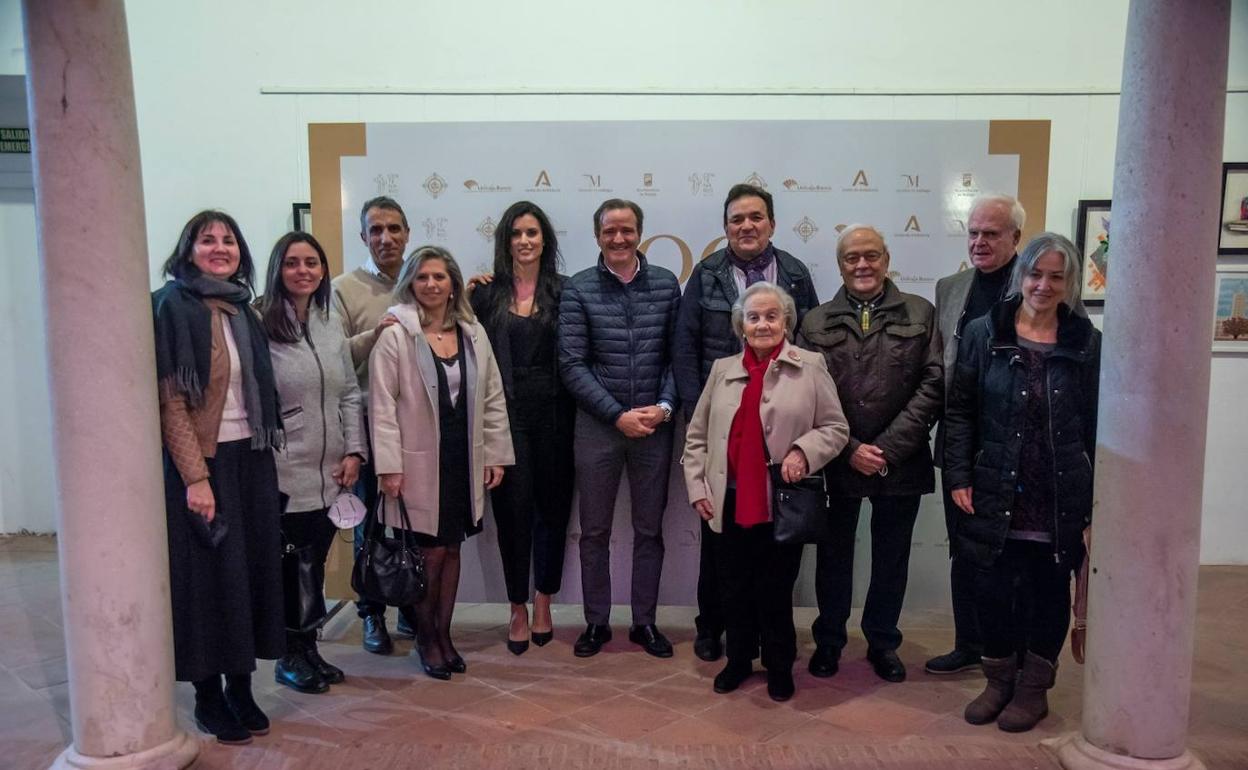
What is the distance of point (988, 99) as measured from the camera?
14.1 feet

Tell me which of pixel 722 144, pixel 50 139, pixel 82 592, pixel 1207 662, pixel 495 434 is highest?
pixel 722 144

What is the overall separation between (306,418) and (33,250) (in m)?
4.04

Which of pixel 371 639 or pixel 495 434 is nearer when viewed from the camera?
pixel 495 434

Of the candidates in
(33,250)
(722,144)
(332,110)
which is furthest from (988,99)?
(33,250)

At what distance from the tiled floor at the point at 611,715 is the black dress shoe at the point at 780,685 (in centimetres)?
4

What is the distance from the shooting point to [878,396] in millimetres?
3283

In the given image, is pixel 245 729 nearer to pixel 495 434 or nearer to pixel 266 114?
pixel 495 434

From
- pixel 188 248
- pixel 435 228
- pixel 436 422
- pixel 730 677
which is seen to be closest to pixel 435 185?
pixel 435 228

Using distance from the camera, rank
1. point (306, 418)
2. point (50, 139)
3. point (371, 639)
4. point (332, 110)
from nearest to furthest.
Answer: point (50, 139)
point (306, 418)
point (371, 639)
point (332, 110)

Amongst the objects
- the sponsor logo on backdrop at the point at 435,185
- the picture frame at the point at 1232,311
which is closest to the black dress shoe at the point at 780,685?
the sponsor logo on backdrop at the point at 435,185

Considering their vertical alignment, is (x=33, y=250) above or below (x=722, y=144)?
below

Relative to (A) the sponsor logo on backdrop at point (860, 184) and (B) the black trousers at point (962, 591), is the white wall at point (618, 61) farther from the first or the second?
(B) the black trousers at point (962, 591)

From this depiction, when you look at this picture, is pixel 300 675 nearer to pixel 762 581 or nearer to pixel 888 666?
pixel 762 581


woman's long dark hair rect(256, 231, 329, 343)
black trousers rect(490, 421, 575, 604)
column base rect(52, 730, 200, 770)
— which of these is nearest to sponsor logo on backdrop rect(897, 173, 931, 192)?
black trousers rect(490, 421, 575, 604)
